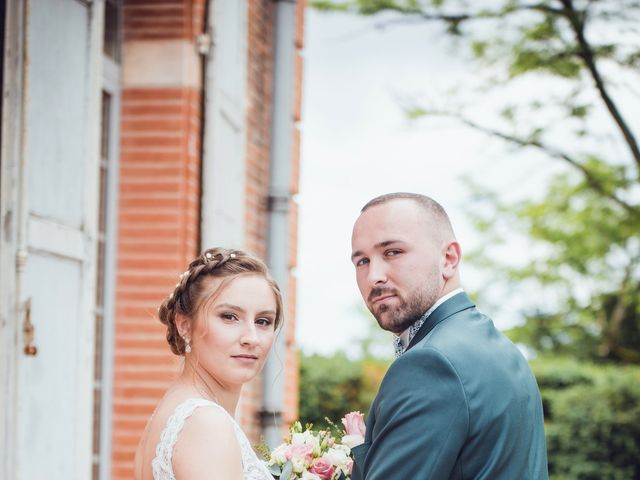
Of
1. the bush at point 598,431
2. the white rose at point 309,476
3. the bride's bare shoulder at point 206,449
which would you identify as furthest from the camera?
the bush at point 598,431

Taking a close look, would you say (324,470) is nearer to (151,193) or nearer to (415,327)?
(415,327)

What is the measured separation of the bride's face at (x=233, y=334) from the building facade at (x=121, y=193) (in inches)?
19.8

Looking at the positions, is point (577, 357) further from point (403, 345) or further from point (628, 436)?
point (403, 345)

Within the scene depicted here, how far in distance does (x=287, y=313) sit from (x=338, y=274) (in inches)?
1315

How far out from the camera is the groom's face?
305 cm

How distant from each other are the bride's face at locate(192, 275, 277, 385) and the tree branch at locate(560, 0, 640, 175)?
8.56 m

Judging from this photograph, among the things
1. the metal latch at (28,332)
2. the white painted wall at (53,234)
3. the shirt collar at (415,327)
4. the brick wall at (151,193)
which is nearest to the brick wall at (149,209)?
the brick wall at (151,193)

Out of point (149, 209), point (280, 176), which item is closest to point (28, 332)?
point (149, 209)

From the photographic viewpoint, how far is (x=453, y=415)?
9.19 feet

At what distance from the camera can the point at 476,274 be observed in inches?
1021

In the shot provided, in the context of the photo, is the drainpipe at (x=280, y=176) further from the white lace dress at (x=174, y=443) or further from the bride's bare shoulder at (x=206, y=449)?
the bride's bare shoulder at (x=206, y=449)

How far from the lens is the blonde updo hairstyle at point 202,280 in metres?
3.54

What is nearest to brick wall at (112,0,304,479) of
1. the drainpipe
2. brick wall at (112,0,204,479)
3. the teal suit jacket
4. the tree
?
brick wall at (112,0,204,479)

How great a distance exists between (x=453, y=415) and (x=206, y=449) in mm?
→ 798
